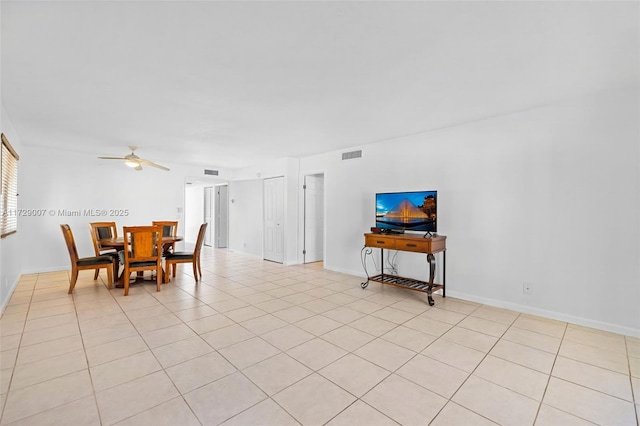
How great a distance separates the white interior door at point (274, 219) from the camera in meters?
6.48

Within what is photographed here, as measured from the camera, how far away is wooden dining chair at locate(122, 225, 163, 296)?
13.4 ft

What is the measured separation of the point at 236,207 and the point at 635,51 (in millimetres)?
7579

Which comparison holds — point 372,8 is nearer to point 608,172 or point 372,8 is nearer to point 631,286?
point 608,172

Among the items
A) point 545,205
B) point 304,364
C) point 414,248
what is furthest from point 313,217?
point 304,364

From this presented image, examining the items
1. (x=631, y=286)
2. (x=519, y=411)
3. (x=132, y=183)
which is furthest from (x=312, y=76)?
(x=132, y=183)

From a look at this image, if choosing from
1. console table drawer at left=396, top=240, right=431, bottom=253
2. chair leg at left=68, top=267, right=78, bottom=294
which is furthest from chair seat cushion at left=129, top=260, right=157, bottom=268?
console table drawer at left=396, top=240, right=431, bottom=253

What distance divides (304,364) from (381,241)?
2.28 m

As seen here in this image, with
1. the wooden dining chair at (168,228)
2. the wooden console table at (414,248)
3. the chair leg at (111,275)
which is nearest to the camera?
the wooden console table at (414,248)

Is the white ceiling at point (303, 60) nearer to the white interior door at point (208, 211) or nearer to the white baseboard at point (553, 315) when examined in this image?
the white baseboard at point (553, 315)

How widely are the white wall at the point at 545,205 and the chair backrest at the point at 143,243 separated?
3.85m

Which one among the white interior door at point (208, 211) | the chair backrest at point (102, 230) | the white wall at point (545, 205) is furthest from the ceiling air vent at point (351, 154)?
the white interior door at point (208, 211)

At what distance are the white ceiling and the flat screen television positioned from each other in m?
1.00

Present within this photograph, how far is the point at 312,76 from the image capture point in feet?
8.19

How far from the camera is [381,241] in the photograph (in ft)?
13.5
